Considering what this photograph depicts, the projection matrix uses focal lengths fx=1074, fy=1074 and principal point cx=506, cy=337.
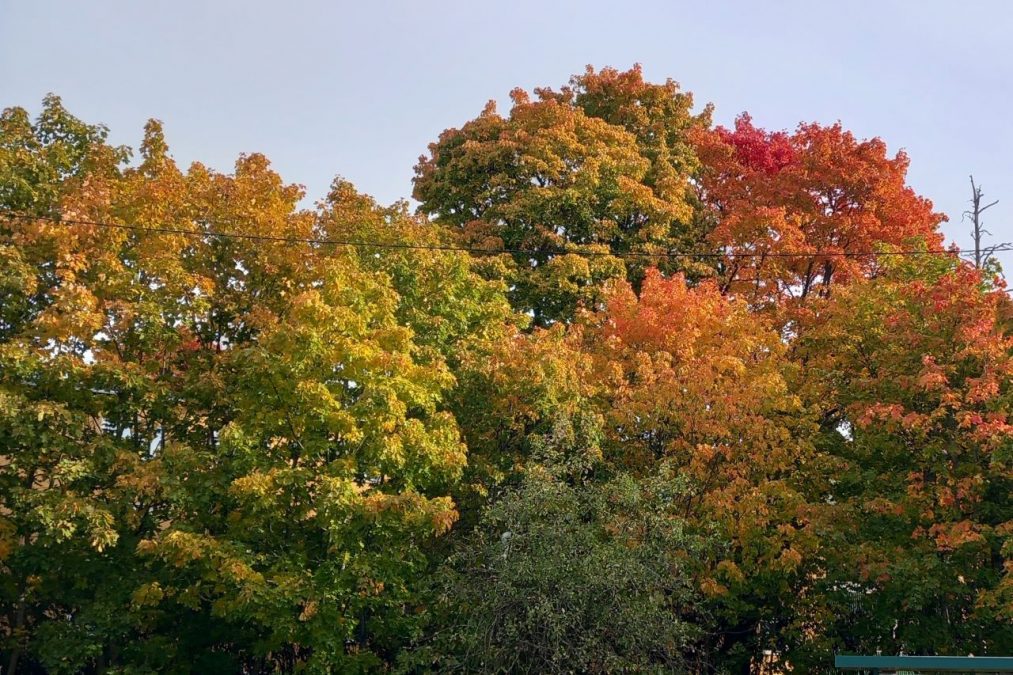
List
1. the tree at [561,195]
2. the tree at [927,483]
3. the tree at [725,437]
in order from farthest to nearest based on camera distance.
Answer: the tree at [561,195] → the tree at [725,437] → the tree at [927,483]

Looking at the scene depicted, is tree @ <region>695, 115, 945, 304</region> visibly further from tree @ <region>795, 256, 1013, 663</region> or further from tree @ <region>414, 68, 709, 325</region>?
tree @ <region>795, 256, 1013, 663</region>

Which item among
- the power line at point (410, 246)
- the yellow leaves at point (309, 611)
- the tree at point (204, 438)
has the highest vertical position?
the power line at point (410, 246)

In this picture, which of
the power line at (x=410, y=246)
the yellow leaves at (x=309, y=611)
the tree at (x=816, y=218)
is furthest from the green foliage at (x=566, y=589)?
the tree at (x=816, y=218)

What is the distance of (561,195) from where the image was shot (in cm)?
2677

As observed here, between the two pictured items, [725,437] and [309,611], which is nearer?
[309,611]

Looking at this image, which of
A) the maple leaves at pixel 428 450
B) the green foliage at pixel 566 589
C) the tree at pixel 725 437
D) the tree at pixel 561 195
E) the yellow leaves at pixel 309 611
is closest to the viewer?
the green foliage at pixel 566 589

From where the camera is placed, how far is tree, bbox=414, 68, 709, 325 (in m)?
26.5

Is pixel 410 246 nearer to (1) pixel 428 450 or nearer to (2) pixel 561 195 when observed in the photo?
(1) pixel 428 450

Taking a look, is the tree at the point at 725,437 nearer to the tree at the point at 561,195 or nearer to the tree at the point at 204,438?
the tree at the point at 204,438

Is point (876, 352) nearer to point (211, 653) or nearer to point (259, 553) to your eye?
point (259, 553)

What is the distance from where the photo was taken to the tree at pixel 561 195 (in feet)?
87.1

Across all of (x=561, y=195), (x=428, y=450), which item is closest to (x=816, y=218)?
(x=561, y=195)

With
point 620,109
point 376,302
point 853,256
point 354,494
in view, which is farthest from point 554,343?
point 620,109

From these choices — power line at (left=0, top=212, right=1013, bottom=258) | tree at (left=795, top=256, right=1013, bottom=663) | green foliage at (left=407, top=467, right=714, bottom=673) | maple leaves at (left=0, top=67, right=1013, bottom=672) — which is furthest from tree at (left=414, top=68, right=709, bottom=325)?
green foliage at (left=407, top=467, right=714, bottom=673)
